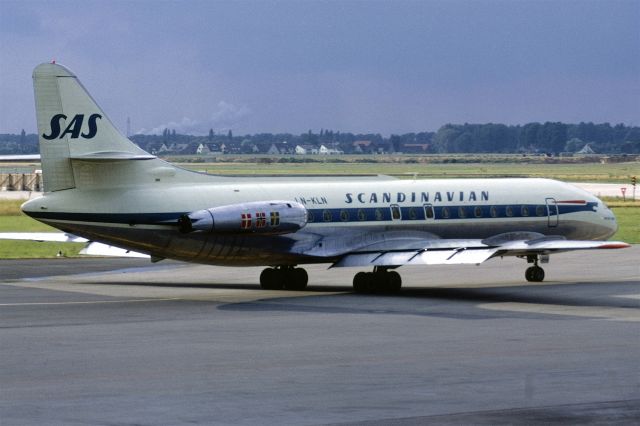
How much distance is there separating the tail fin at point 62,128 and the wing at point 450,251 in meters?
7.20

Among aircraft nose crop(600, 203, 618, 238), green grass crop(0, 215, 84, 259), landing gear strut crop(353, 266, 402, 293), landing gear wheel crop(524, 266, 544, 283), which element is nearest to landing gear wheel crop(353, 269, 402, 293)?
landing gear strut crop(353, 266, 402, 293)

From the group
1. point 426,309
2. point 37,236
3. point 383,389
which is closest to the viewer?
point 383,389

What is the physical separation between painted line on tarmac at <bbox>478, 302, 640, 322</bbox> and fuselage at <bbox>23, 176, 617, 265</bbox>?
549 cm

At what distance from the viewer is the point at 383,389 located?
18609 millimetres

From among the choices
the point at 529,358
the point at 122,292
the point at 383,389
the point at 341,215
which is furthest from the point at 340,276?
the point at 383,389

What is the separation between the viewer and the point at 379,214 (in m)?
36.8

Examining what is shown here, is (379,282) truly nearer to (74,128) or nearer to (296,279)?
(296,279)

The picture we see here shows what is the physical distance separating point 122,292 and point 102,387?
16.7 metres

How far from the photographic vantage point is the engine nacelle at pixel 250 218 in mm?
32719

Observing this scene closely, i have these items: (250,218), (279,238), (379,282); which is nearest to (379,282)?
(379,282)

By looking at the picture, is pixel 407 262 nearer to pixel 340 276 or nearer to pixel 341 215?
pixel 341 215

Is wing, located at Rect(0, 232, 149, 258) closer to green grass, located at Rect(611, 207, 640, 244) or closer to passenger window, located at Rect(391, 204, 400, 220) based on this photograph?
passenger window, located at Rect(391, 204, 400, 220)

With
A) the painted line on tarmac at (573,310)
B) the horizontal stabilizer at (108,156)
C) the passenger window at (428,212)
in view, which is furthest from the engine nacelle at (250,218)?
the painted line on tarmac at (573,310)

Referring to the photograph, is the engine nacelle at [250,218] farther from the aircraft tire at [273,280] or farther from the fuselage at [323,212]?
the aircraft tire at [273,280]
